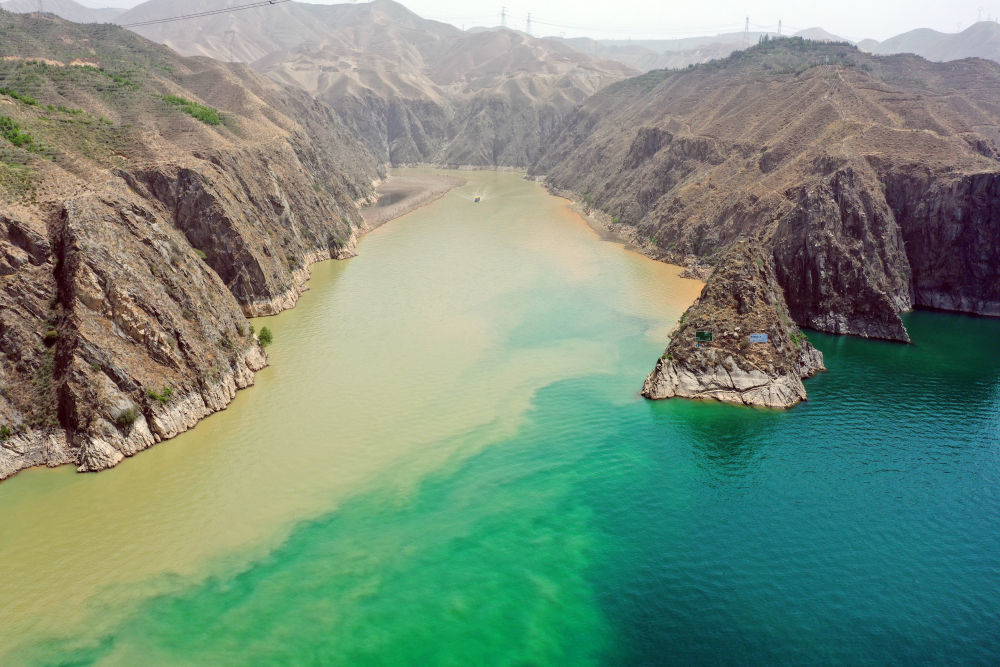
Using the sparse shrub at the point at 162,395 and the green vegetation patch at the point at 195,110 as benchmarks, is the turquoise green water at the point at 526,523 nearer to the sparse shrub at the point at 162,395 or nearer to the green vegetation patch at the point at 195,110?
A: the sparse shrub at the point at 162,395

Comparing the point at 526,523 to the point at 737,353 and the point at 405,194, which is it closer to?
the point at 737,353

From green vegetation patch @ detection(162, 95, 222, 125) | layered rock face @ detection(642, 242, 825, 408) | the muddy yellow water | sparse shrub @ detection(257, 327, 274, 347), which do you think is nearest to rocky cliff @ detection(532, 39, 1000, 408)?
layered rock face @ detection(642, 242, 825, 408)

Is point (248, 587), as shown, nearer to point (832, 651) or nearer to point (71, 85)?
point (832, 651)

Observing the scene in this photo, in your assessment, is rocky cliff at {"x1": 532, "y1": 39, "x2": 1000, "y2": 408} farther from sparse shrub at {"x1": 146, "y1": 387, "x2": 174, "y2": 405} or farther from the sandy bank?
sparse shrub at {"x1": 146, "y1": 387, "x2": 174, "y2": 405}

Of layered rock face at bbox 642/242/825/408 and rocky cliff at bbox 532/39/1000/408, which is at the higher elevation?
rocky cliff at bbox 532/39/1000/408

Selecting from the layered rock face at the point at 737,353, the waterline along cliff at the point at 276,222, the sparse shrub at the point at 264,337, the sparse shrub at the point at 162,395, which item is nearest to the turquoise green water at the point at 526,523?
the sparse shrub at the point at 264,337

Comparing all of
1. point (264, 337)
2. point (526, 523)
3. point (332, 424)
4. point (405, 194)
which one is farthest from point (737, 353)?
point (405, 194)
